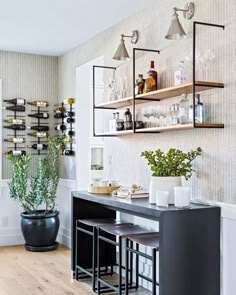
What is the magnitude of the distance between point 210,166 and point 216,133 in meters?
0.25

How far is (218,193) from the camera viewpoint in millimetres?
3051

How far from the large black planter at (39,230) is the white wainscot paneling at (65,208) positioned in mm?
254

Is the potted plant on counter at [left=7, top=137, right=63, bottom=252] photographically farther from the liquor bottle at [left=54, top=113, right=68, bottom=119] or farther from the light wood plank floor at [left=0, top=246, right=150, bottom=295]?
the liquor bottle at [left=54, top=113, right=68, bottom=119]

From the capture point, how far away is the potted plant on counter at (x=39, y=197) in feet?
17.4

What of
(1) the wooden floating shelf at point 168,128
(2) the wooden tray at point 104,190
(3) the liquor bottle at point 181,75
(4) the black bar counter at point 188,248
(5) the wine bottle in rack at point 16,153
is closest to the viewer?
(4) the black bar counter at point 188,248

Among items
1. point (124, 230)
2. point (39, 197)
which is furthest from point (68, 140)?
point (124, 230)

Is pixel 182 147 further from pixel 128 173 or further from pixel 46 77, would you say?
pixel 46 77

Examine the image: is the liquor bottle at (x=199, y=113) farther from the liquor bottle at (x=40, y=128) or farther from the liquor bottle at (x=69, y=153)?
the liquor bottle at (x=40, y=128)

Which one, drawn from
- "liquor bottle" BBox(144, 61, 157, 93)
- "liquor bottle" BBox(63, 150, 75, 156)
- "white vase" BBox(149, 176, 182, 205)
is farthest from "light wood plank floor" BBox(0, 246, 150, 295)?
"liquor bottle" BBox(144, 61, 157, 93)

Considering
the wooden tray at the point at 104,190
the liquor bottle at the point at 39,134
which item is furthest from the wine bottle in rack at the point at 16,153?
the wooden tray at the point at 104,190

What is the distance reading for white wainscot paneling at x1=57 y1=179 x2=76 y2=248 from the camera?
5.66 m

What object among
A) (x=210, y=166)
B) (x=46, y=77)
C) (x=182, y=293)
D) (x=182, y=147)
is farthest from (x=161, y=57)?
(x=46, y=77)

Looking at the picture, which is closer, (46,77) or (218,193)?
(218,193)

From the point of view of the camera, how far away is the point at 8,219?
18.9ft
